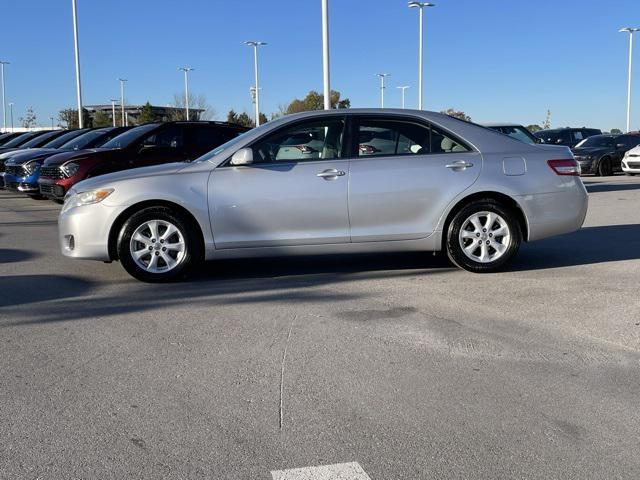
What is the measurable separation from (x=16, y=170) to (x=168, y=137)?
516 centimetres

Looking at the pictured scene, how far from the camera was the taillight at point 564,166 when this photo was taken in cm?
709

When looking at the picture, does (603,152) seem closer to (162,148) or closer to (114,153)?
(162,148)

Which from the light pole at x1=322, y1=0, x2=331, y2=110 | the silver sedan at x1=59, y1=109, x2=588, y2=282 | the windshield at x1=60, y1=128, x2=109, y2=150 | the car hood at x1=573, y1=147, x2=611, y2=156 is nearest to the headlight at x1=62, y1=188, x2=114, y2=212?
the silver sedan at x1=59, y1=109, x2=588, y2=282

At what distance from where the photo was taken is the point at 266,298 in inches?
243

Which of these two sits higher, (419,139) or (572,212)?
(419,139)

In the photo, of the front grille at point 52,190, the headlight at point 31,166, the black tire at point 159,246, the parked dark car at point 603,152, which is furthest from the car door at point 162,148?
the parked dark car at point 603,152

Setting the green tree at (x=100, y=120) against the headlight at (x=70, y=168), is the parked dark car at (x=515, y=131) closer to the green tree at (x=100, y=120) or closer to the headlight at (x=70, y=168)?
the headlight at (x=70, y=168)

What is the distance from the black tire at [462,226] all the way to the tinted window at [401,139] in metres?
0.61

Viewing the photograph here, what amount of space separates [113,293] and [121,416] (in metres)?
2.92

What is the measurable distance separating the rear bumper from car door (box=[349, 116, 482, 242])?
0.70 metres

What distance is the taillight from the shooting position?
7.09m

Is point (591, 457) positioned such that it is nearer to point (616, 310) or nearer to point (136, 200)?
point (616, 310)

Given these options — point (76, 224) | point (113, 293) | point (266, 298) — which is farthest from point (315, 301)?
point (76, 224)

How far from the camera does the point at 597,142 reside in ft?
78.5
